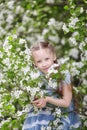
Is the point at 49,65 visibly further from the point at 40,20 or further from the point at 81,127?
the point at 40,20

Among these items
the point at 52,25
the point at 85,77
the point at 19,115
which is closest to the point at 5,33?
the point at 52,25

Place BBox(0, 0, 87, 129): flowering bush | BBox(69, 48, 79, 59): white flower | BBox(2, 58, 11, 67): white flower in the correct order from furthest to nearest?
BBox(69, 48, 79, 59): white flower
BBox(0, 0, 87, 129): flowering bush
BBox(2, 58, 11, 67): white flower

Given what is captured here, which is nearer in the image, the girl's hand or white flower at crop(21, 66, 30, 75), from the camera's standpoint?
the girl's hand

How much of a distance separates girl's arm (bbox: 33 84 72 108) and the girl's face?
0.20m

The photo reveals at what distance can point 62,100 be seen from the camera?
3.85m

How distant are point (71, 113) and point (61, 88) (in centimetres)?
25

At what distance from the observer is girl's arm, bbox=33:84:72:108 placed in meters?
3.71

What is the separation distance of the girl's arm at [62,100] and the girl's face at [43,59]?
0.64 feet

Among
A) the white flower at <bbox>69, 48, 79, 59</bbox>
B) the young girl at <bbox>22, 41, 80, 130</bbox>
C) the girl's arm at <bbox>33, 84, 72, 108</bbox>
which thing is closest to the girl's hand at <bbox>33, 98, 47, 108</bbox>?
the girl's arm at <bbox>33, 84, 72, 108</bbox>

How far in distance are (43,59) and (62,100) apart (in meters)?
0.34

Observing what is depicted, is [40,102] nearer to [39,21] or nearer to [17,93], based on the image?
[17,93]

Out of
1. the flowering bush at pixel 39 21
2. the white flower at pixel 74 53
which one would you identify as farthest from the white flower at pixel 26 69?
the white flower at pixel 74 53

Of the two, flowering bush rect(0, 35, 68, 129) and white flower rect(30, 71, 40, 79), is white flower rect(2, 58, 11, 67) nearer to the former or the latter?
flowering bush rect(0, 35, 68, 129)

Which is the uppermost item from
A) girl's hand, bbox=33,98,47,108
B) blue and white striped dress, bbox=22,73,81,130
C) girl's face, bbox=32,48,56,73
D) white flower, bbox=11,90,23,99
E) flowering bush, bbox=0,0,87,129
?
flowering bush, bbox=0,0,87,129
